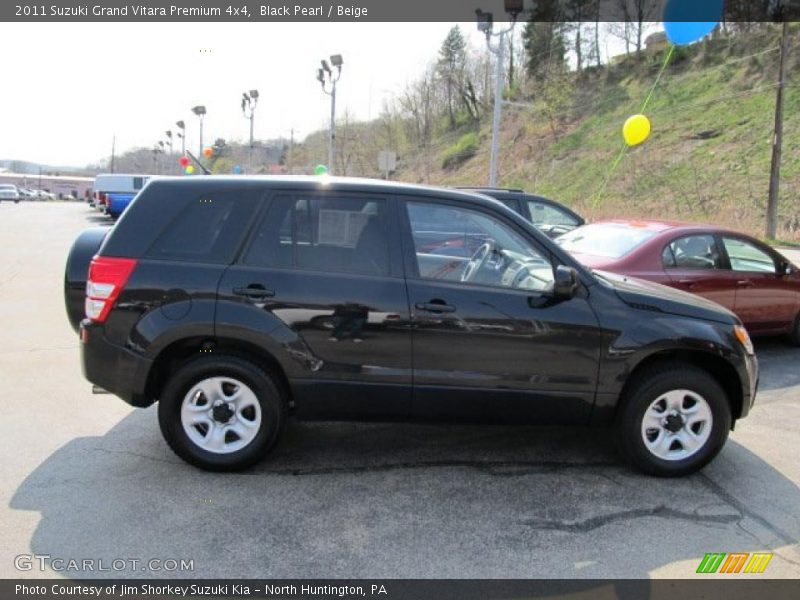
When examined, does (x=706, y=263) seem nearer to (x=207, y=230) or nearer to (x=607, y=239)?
(x=607, y=239)

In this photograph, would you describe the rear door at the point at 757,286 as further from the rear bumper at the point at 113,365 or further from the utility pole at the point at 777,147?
the utility pole at the point at 777,147

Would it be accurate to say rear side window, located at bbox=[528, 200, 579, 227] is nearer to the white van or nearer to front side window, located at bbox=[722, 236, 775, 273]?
front side window, located at bbox=[722, 236, 775, 273]

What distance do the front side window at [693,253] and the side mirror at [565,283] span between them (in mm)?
3206

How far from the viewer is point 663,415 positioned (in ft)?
13.1

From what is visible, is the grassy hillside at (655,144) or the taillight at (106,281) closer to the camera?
the taillight at (106,281)

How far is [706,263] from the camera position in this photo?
679 cm

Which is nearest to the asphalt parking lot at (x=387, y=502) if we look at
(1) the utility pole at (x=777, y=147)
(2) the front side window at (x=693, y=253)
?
(2) the front side window at (x=693, y=253)

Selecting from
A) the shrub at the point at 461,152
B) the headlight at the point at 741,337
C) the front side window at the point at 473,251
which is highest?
the shrub at the point at 461,152

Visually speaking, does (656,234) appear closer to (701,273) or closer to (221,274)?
(701,273)

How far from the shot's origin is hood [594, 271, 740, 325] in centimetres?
395

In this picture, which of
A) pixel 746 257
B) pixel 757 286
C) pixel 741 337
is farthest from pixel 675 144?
pixel 741 337

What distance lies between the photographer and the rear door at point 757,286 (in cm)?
691

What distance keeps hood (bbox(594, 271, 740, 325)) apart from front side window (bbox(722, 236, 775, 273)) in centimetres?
316

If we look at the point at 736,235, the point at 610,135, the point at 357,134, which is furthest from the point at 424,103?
the point at 736,235
